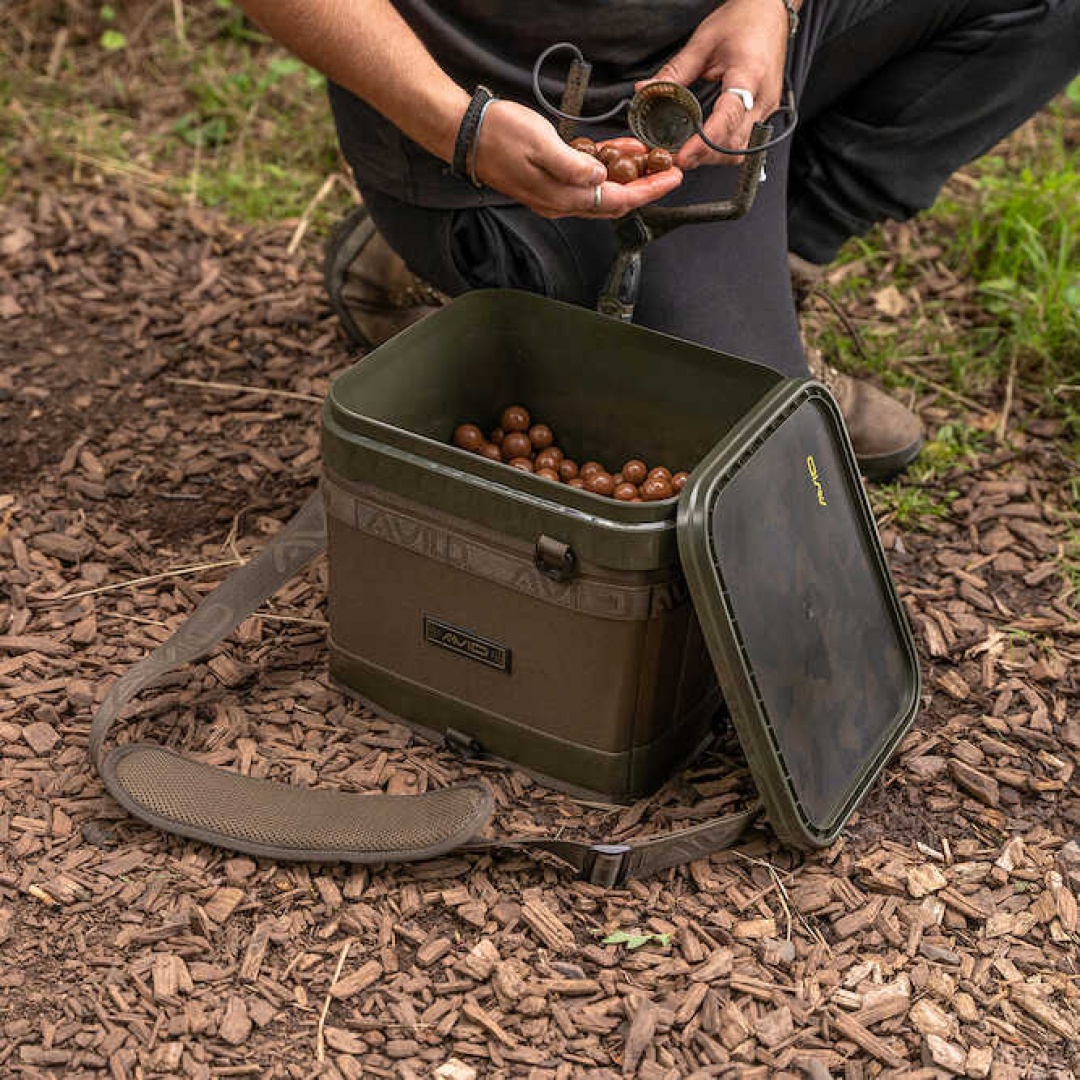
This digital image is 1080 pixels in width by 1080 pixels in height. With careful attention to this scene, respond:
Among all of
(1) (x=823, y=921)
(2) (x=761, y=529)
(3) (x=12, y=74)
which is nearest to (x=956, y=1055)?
(1) (x=823, y=921)

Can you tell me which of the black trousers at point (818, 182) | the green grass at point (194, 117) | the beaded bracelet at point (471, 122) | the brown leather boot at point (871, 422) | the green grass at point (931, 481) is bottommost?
the green grass at point (931, 481)

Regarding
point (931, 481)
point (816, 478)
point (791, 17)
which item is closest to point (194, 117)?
point (791, 17)

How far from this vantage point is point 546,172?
6.80 feet

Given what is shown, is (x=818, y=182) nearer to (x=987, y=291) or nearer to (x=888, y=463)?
(x=888, y=463)

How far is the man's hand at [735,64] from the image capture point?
2.25 metres

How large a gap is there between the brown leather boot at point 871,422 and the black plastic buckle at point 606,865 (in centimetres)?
111

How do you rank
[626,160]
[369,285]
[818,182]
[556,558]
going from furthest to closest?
[369,285]
[818,182]
[626,160]
[556,558]

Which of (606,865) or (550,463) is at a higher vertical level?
(550,463)

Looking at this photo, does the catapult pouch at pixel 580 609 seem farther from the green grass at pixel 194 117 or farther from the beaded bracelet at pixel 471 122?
the green grass at pixel 194 117

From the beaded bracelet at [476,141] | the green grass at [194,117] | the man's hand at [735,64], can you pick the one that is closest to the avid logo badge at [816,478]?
the man's hand at [735,64]

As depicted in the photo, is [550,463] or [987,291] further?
[987,291]

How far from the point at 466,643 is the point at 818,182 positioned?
1270 millimetres

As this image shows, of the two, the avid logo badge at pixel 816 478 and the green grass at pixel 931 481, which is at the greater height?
the avid logo badge at pixel 816 478

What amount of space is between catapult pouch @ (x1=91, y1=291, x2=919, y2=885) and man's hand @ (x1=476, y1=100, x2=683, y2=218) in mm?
208
